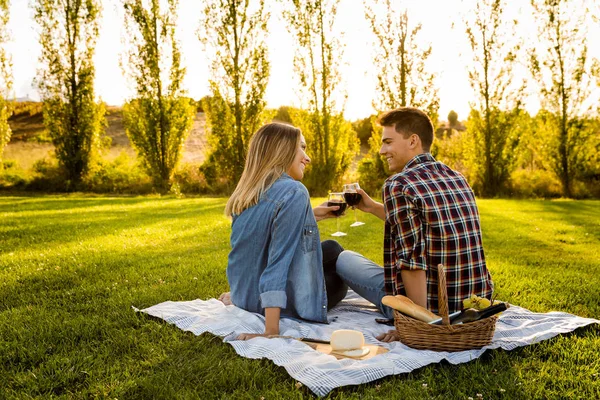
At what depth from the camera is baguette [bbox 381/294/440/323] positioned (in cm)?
338

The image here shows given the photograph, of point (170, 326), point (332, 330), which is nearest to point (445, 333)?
point (332, 330)

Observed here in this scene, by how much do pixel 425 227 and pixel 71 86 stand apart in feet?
65.0

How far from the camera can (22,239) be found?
8.75 m

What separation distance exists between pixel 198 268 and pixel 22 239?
165 inches

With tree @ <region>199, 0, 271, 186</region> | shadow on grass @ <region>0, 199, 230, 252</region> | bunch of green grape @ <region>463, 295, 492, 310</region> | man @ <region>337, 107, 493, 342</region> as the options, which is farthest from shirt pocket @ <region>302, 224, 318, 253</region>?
tree @ <region>199, 0, 271, 186</region>

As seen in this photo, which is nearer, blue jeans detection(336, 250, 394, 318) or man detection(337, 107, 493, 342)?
man detection(337, 107, 493, 342)

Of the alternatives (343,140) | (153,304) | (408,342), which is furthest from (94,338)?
(343,140)

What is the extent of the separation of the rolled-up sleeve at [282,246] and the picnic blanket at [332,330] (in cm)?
33

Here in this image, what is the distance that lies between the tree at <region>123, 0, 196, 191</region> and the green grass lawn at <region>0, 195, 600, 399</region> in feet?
29.9

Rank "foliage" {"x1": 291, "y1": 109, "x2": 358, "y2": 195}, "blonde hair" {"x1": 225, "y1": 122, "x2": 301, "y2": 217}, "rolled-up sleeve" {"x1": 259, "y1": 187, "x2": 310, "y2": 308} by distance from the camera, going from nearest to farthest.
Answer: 1. "rolled-up sleeve" {"x1": 259, "y1": 187, "x2": 310, "y2": 308}
2. "blonde hair" {"x1": 225, "y1": 122, "x2": 301, "y2": 217}
3. "foliage" {"x1": 291, "y1": 109, "x2": 358, "y2": 195}

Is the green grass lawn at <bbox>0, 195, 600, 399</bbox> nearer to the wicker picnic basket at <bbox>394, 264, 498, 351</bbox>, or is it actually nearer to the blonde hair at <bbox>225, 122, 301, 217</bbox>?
the wicker picnic basket at <bbox>394, 264, 498, 351</bbox>

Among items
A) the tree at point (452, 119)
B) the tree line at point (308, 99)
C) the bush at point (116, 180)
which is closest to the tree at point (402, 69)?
the tree line at point (308, 99)

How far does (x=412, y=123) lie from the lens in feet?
12.9

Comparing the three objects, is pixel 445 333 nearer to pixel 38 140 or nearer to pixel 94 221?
pixel 94 221
